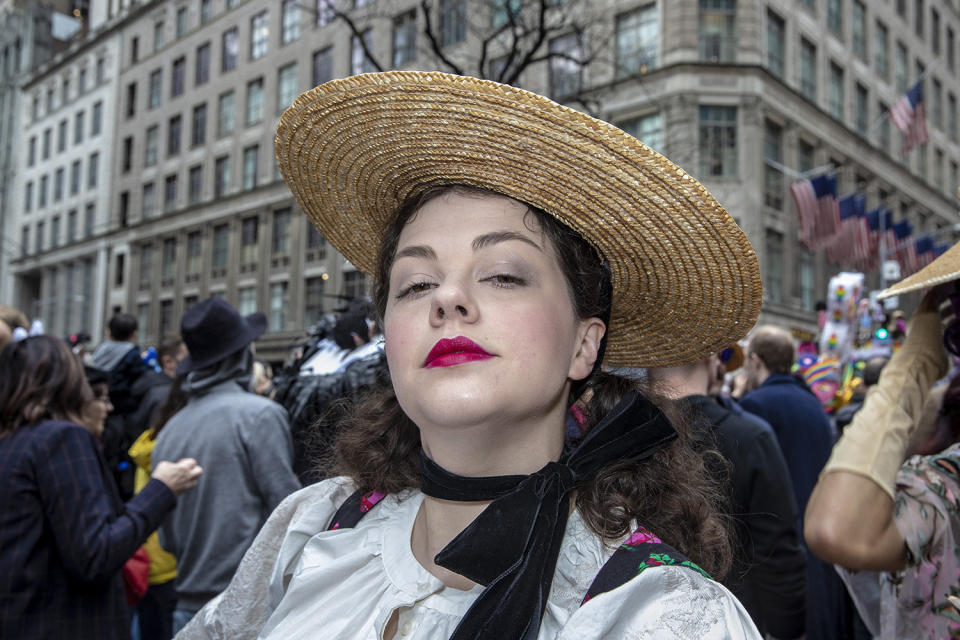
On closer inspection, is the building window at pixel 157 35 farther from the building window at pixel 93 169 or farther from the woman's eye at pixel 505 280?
the woman's eye at pixel 505 280

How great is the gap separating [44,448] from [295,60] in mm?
29913

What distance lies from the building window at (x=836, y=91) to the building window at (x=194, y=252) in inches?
1001

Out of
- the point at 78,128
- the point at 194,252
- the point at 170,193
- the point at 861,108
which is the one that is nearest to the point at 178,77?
the point at 170,193

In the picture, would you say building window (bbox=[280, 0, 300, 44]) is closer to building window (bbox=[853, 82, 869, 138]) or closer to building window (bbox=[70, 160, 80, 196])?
building window (bbox=[70, 160, 80, 196])

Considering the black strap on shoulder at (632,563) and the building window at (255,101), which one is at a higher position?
the building window at (255,101)

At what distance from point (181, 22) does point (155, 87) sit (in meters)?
3.44

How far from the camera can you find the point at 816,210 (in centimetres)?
1666

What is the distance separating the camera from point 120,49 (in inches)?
1574

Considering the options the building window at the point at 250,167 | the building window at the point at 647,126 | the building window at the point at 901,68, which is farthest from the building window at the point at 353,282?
the building window at the point at 901,68

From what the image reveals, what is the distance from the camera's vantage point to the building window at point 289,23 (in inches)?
1198

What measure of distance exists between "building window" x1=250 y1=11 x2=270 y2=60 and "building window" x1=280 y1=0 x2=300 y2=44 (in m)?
1.04

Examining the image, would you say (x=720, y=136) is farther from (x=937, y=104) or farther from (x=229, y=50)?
(x=229, y=50)

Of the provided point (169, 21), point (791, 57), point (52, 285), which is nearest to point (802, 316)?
point (791, 57)

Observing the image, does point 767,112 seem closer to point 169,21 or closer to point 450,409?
point 450,409
